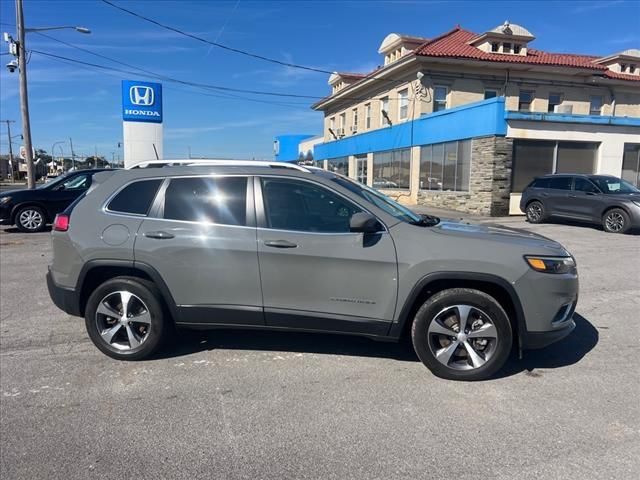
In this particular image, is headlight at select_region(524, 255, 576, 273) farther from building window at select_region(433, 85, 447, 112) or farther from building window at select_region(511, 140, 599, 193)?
building window at select_region(433, 85, 447, 112)

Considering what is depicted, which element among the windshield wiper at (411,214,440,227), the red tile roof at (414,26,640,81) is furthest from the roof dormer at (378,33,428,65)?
the windshield wiper at (411,214,440,227)

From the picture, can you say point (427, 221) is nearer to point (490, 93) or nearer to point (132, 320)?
point (132, 320)

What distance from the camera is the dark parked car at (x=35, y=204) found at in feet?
40.1

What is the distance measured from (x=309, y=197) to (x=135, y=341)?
2.02 m

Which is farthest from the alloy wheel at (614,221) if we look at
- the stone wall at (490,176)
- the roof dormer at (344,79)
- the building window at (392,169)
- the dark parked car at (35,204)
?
the roof dormer at (344,79)

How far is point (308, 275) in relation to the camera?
12.6ft

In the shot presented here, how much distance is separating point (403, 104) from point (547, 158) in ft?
34.3

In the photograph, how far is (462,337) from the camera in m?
3.73

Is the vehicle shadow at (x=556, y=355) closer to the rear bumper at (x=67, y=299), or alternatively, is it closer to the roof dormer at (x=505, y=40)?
the rear bumper at (x=67, y=299)

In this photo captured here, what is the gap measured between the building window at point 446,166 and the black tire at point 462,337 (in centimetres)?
1655

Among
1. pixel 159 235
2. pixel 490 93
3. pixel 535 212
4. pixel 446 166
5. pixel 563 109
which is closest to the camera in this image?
pixel 159 235

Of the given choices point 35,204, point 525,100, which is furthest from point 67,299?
point 525,100

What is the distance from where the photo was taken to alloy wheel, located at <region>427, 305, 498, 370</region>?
3.71 meters

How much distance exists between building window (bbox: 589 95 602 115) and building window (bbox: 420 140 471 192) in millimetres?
12166
